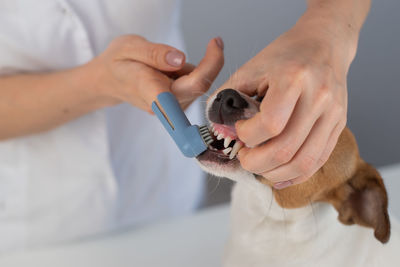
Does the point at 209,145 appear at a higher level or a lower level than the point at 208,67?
lower

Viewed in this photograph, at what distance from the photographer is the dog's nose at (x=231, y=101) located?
67cm

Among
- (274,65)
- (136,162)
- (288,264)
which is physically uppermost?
(274,65)

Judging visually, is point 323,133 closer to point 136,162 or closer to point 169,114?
point 169,114

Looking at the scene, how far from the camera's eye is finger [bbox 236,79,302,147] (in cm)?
55

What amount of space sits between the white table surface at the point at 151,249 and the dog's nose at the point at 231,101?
60cm

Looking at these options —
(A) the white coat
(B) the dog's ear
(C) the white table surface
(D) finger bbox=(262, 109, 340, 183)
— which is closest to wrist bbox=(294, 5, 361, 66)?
(D) finger bbox=(262, 109, 340, 183)

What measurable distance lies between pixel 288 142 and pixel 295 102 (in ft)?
0.20

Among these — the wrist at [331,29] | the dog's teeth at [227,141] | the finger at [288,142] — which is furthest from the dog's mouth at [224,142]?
the wrist at [331,29]

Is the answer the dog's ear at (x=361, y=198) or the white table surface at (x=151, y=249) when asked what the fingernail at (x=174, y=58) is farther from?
the white table surface at (x=151, y=249)

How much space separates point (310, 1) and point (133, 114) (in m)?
0.61

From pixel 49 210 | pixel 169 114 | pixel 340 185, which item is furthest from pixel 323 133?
pixel 49 210

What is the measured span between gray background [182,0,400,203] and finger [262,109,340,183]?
1258mm

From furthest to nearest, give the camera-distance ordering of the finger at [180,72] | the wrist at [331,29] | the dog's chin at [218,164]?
the finger at [180,72], the dog's chin at [218,164], the wrist at [331,29]

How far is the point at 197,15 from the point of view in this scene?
2018mm
